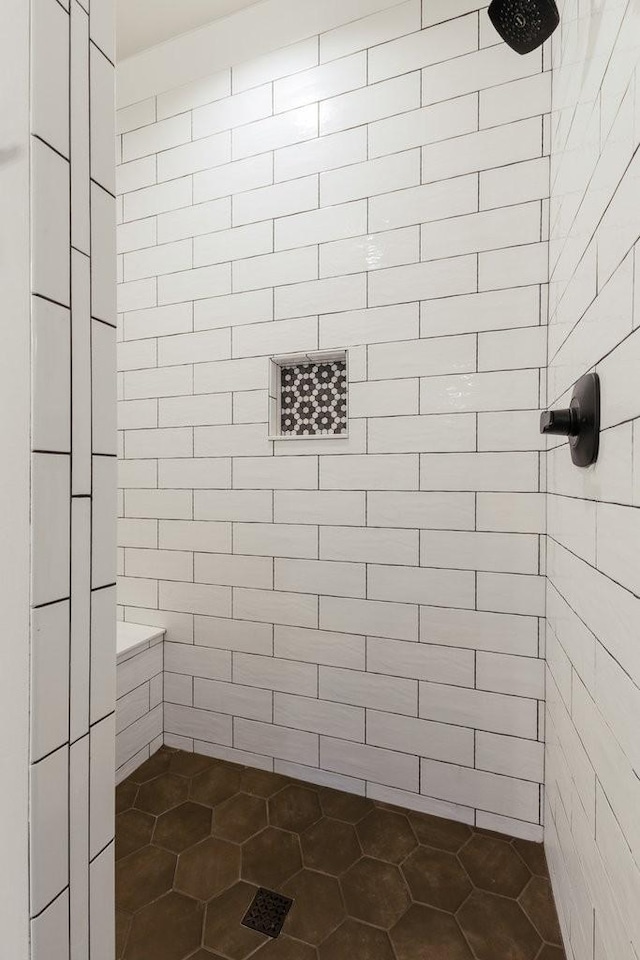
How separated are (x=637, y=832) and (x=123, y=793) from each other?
5.58 ft

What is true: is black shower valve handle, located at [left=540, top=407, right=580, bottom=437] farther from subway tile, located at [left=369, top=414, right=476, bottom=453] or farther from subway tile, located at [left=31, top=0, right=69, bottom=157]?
subway tile, located at [left=31, top=0, right=69, bottom=157]

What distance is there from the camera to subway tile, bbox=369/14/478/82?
153cm

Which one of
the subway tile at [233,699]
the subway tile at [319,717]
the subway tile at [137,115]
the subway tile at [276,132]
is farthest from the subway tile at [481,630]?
the subway tile at [137,115]

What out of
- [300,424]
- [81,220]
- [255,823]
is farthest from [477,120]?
[255,823]

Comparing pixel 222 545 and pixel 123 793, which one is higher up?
pixel 222 545

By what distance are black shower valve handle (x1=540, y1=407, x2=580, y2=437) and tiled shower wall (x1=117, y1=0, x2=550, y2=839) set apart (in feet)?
1.98

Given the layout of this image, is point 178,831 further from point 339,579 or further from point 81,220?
point 81,220

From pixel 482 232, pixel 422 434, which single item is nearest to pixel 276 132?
pixel 482 232

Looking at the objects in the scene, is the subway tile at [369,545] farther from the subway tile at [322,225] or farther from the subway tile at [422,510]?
the subway tile at [322,225]

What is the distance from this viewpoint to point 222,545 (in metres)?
1.90

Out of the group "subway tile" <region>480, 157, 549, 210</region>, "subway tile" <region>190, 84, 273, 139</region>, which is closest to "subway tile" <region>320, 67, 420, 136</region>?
"subway tile" <region>190, 84, 273, 139</region>

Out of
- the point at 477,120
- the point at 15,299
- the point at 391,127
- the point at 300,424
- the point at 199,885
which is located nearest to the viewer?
the point at 15,299

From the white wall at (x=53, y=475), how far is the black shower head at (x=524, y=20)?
2.97ft

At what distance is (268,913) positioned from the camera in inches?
49.0
